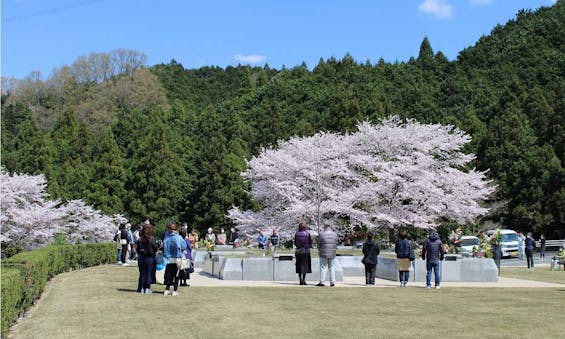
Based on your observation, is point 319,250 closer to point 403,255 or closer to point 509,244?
point 403,255

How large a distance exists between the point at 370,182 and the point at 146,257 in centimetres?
2520

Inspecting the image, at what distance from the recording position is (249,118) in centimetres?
8750

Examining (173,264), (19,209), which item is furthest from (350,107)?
(173,264)

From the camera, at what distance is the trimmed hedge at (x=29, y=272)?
10.4 meters

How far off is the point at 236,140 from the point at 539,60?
48225mm

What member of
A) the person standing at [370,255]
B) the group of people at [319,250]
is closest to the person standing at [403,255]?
the person standing at [370,255]

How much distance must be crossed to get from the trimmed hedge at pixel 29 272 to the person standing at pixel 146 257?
2236mm

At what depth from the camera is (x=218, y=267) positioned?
22609 millimetres

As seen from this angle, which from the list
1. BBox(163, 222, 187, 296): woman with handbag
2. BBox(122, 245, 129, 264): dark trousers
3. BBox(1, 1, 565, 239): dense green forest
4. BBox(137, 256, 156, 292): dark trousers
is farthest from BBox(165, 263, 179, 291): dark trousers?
BBox(1, 1, 565, 239): dense green forest

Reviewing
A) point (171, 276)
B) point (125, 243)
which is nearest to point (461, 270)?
point (171, 276)

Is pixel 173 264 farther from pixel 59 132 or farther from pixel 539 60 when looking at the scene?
pixel 539 60

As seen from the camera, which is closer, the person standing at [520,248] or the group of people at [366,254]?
the group of people at [366,254]

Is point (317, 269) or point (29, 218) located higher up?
point (29, 218)

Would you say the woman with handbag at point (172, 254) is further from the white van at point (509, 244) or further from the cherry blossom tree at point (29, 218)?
the white van at point (509, 244)
